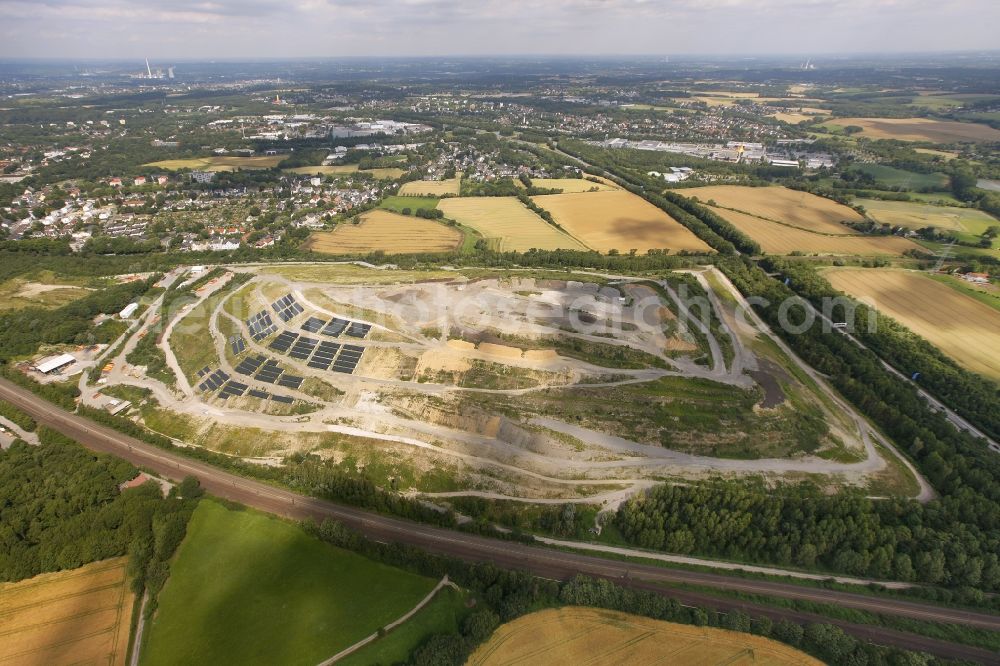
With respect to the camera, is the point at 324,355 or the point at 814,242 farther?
the point at 814,242

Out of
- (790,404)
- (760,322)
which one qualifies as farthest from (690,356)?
(760,322)

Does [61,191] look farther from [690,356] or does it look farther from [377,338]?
[690,356]

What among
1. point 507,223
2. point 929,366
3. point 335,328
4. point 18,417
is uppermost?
point 507,223

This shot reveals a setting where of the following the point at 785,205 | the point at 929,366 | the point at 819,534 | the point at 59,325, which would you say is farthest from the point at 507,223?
the point at 819,534

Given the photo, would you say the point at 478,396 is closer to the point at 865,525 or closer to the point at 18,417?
the point at 865,525

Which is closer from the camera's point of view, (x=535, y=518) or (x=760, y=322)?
(x=535, y=518)

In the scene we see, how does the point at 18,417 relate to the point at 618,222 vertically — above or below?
below

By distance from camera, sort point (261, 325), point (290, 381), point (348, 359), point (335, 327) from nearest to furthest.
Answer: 1. point (290, 381)
2. point (348, 359)
3. point (335, 327)
4. point (261, 325)

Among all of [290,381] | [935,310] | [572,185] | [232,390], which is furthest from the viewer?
[572,185]
